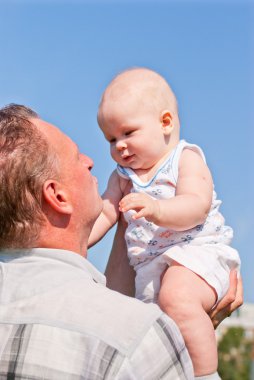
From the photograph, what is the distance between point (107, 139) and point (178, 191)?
1.44 feet

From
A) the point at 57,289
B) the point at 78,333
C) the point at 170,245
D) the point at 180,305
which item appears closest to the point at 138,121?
the point at 170,245

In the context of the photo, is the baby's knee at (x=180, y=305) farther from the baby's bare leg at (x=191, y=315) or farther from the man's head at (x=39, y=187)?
the man's head at (x=39, y=187)

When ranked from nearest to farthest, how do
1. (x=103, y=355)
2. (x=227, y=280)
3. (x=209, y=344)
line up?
(x=103, y=355), (x=209, y=344), (x=227, y=280)

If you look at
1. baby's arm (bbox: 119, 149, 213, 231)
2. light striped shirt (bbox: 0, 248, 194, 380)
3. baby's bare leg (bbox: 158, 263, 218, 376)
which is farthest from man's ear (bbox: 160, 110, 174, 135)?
light striped shirt (bbox: 0, 248, 194, 380)

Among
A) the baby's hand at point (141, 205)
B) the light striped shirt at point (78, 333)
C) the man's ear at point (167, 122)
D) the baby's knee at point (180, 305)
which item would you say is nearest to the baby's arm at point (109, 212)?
the man's ear at point (167, 122)

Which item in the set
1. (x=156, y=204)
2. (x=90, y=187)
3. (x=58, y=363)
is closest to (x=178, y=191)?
(x=156, y=204)

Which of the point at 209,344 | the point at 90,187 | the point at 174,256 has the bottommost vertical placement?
the point at 209,344

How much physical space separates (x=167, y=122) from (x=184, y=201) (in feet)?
1.60

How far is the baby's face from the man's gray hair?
0.75m

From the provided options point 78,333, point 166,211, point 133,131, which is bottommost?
point 78,333

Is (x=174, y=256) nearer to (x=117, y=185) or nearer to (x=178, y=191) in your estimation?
(x=178, y=191)

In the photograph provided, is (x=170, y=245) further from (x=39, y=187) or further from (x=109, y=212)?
(x=39, y=187)

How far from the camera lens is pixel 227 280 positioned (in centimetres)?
420

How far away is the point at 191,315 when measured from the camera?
3855mm
